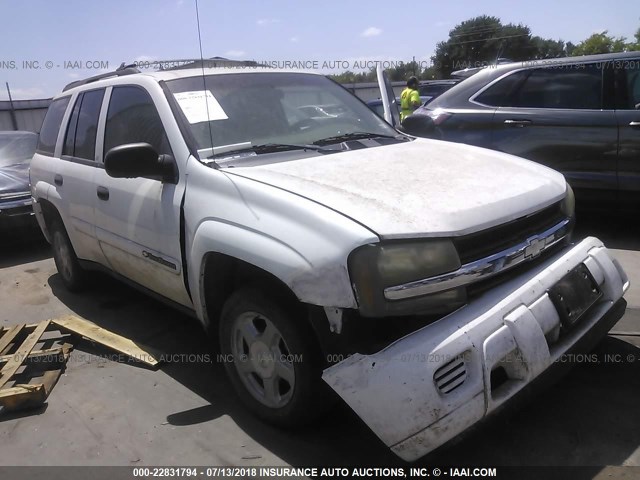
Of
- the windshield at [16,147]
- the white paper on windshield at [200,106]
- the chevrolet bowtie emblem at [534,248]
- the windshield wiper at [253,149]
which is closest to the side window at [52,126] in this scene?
the white paper on windshield at [200,106]

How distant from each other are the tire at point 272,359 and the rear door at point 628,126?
3.80 metres

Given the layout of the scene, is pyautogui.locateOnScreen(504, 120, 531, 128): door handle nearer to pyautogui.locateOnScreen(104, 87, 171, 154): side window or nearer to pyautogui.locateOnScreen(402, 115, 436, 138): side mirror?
pyautogui.locateOnScreen(402, 115, 436, 138): side mirror

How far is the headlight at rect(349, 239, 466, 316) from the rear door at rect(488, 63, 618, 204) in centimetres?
353

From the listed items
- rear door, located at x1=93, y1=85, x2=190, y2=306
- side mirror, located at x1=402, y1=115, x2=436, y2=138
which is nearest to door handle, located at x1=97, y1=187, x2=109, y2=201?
rear door, located at x1=93, y1=85, x2=190, y2=306

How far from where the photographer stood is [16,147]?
7.68m

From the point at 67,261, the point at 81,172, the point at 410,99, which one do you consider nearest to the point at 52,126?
the point at 81,172

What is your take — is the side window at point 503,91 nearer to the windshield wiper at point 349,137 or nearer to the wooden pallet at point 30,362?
the windshield wiper at point 349,137

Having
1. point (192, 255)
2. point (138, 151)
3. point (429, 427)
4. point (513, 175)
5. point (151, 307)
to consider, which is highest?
point (138, 151)

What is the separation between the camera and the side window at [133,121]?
3.16 metres

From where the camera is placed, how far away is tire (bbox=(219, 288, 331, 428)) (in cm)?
232

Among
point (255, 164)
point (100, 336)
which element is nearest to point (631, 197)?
point (255, 164)

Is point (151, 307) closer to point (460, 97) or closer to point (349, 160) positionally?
point (349, 160)

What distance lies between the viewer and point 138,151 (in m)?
2.79

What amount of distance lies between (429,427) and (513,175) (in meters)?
1.40
